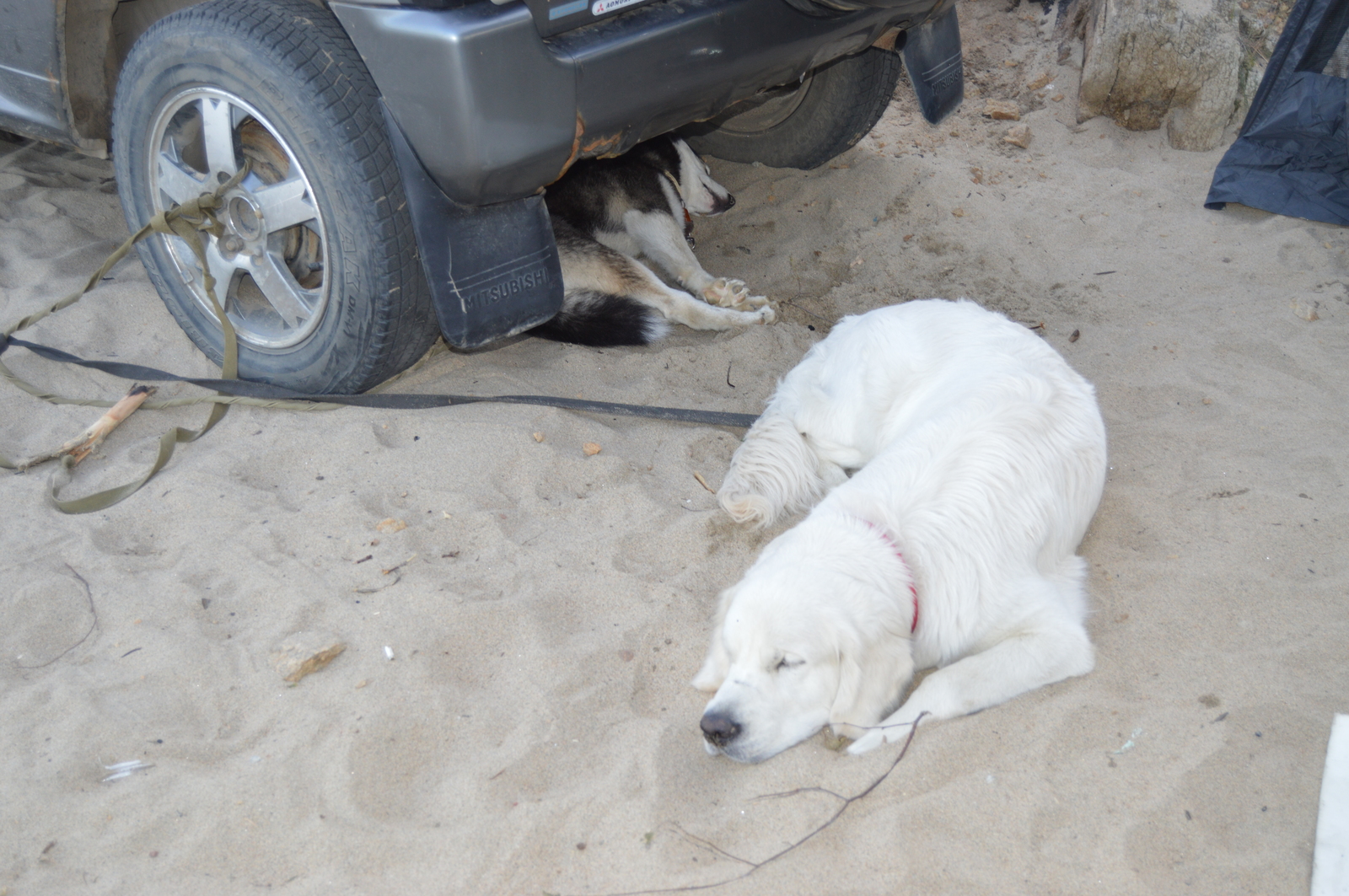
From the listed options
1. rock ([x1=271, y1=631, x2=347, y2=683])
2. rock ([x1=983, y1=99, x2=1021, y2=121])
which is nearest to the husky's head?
rock ([x1=983, y1=99, x2=1021, y2=121])

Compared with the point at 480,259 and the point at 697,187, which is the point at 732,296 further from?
the point at 480,259

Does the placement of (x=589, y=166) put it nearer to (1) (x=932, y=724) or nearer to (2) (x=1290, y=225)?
(1) (x=932, y=724)

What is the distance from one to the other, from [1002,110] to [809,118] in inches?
60.8

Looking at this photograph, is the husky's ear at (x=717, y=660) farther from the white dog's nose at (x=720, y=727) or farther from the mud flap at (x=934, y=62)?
the mud flap at (x=934, y=62)

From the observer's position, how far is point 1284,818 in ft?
5.87

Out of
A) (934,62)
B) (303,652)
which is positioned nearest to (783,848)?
(303,652)

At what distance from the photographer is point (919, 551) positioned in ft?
7.44

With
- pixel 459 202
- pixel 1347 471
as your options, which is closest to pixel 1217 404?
pixel 1347 471

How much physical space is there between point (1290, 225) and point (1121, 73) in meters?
1.44

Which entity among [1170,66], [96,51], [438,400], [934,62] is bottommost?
[438,400]

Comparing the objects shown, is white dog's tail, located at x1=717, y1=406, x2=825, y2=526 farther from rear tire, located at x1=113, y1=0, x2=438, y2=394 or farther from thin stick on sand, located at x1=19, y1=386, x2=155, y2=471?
thin stick on sand, located at x1=19, y1=386, x2=155, y2=471

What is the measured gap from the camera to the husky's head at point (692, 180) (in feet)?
14.7

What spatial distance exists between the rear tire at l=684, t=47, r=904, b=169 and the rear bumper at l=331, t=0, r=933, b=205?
1715mm

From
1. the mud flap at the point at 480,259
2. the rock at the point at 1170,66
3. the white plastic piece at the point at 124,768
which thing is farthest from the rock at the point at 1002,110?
the white plastic piece at the point at 124,768
